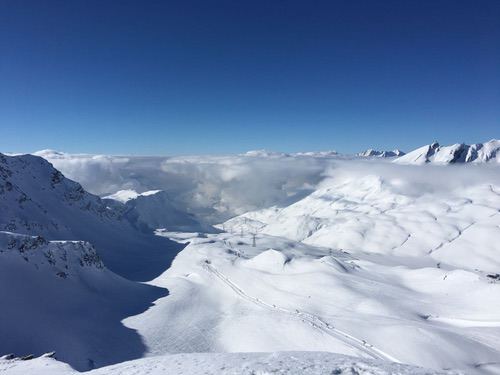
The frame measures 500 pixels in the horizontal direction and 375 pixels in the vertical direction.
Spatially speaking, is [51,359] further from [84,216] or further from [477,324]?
[84,216]

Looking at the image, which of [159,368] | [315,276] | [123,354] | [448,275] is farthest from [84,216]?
[159,368]

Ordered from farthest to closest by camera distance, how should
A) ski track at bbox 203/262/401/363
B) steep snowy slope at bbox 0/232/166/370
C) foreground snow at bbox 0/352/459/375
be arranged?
ski track at bbox 203/262/401/363, steep snowy slope at bbox 0/232/166/370, foreground snow at bbox 0/352/459/375

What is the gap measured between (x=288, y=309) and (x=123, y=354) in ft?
123

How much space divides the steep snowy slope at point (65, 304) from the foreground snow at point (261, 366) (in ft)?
75.4

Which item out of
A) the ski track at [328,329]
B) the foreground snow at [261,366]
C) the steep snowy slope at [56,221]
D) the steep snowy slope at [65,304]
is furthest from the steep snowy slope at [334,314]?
the steep snowy slope at [56,221]

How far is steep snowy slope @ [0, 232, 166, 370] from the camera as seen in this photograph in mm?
50769

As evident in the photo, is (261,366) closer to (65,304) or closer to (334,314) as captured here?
(65,304)

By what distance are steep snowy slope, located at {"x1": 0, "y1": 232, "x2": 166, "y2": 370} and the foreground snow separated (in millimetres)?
22980

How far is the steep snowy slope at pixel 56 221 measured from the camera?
452ft

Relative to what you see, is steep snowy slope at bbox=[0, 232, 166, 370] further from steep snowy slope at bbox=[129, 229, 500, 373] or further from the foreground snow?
the foreground snow

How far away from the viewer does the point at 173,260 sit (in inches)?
6658

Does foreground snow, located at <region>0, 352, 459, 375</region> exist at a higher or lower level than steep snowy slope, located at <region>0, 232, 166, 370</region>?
higher

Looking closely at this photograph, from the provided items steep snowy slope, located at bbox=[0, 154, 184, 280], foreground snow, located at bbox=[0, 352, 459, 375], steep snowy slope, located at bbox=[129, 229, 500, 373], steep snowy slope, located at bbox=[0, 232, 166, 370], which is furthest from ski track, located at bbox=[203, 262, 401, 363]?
steep snowy slope, located at bbox=[0, 154, 184, 280]

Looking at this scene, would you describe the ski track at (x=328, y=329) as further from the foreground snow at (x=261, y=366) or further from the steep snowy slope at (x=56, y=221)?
the steep snowy slope at (x=56, y=221)
